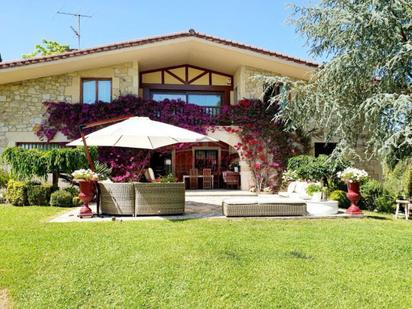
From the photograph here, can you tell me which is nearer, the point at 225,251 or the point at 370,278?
the point at 370,278

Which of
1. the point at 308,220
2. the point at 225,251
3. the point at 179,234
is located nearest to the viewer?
the point at 225,251

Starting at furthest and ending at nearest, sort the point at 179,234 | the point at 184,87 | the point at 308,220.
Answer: the point at 184,87 → the point at 308,220 → the point at 179,234

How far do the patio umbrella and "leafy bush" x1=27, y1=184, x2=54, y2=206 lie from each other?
10.4 feet

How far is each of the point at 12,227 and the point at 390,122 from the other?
7669mm

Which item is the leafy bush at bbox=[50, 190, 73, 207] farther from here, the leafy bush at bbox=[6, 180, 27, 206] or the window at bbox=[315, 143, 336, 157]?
the window at bbox=[315, 143, 336, 157]

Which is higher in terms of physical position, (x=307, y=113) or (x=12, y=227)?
(x=307, y=113)

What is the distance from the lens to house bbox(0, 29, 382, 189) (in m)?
15.1

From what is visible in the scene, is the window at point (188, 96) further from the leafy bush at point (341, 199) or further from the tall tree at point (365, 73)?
the tall tree at point (365, 73)

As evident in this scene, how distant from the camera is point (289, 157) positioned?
54.0 feet

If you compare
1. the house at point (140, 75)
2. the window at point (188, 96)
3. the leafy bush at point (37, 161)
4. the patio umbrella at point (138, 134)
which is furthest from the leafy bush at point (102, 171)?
the window at point (188, 96)

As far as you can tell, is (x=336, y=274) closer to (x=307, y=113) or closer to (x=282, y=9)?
(x=307, y=113)

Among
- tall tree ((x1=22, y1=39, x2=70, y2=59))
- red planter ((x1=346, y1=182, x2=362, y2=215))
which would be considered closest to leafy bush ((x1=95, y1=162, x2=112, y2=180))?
red planter ((x1=346, y1=182, x2=362, y2=215))

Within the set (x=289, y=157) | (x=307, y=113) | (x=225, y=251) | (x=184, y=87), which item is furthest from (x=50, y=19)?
(x=225, y=251)

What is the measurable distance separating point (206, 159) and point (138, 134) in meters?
11.4
